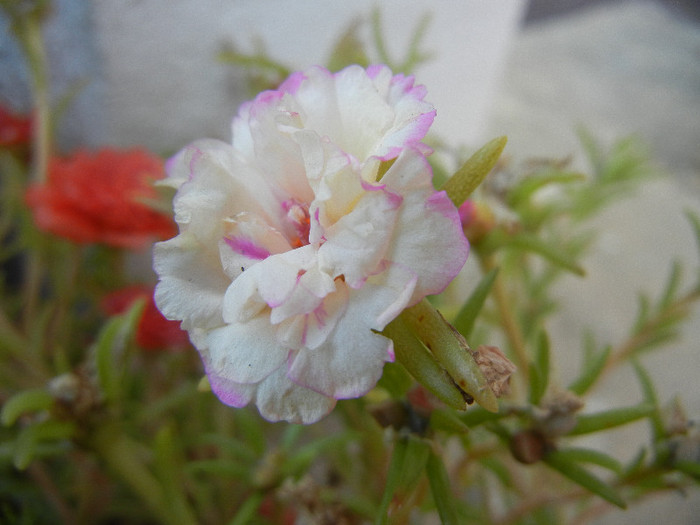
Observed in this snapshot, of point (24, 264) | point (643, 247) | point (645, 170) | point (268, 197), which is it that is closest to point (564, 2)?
point (643, 247)

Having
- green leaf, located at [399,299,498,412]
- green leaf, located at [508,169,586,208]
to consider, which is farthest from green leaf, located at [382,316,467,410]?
green leaf, located at [508,169,586,208]

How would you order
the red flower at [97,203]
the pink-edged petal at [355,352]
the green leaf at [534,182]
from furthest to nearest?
the red flower at [97,203] → the green leaf at [534,182] → the pink-edged petal at [355,352]

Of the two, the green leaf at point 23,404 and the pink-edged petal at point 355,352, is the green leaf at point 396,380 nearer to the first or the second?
the pink-edged petal at point 355,352

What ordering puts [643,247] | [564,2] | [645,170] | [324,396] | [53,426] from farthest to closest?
1. [564,2]
2. [643,247]
3. [645,170]
4. [53,426]
5. [324,396]

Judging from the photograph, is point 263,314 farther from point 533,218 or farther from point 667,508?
point 667,508

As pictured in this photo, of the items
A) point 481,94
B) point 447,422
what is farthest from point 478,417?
point 481,94

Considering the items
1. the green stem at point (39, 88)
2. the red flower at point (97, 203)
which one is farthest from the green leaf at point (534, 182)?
the green stem at point (39, 88)

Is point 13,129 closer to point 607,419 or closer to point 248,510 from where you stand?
point 248,510
